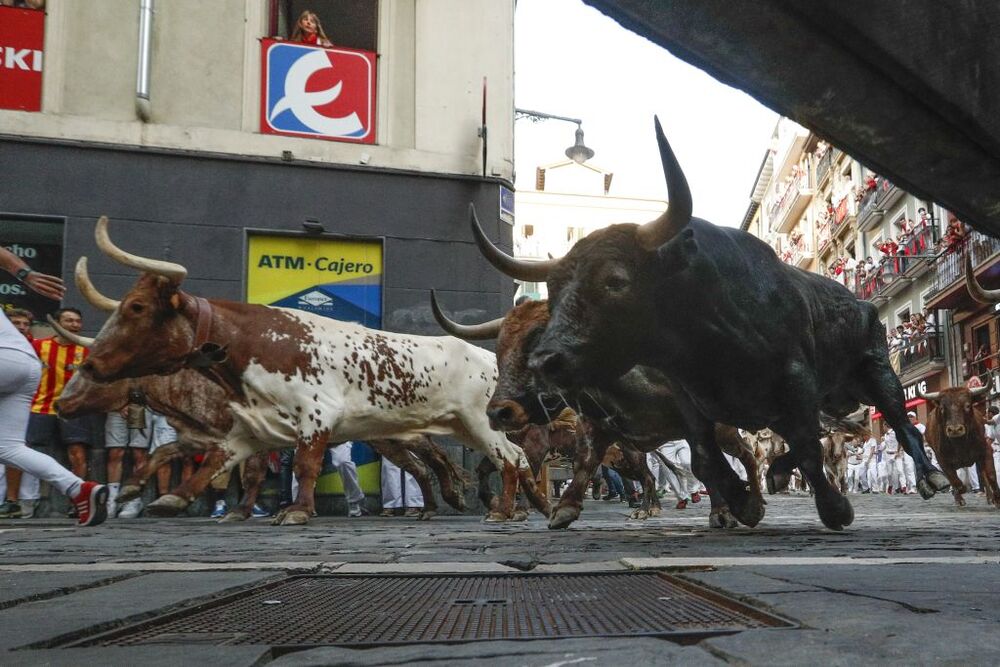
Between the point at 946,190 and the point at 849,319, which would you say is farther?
the point at 849,319

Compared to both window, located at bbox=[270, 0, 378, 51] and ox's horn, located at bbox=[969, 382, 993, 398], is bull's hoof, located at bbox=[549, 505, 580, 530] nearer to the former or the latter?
window, located at bbox=[270, 0, 378, 51]

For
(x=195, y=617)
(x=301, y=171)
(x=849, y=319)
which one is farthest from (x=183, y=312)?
(x=195, y=617)

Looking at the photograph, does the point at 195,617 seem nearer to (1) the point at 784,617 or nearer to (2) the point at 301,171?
(1) the point at 784,617

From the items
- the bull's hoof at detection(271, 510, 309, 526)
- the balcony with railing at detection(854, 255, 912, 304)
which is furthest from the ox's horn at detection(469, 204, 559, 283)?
the balcony with railing at detection(854, 255, 912, 304)

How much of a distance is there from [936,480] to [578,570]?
2.79 meters

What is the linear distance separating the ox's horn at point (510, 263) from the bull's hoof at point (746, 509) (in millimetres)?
1697

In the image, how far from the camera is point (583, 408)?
6.59 m

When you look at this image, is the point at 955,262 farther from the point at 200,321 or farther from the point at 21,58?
the point at 200,321

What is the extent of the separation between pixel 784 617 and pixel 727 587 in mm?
524

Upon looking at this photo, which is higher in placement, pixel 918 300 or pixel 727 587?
pixel 918 300

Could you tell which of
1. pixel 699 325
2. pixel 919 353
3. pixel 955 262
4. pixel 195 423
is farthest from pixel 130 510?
pixel 919 353

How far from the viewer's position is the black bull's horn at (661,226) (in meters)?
3.55

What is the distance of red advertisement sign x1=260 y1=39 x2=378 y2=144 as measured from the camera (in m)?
11.6

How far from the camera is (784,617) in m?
1.95
